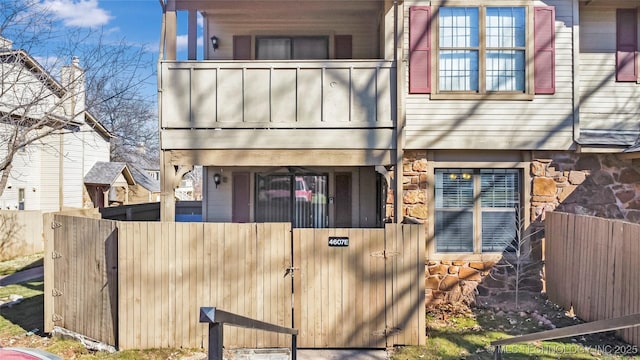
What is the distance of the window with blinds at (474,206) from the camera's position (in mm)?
7031

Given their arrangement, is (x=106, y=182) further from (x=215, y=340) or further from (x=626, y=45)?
(x=626, y=45)

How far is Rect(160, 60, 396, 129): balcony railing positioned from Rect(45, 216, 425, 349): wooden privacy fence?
2121 mm

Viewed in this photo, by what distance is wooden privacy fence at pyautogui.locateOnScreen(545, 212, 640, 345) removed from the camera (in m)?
4.83

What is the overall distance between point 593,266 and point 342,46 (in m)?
6.42

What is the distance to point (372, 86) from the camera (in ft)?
21.3

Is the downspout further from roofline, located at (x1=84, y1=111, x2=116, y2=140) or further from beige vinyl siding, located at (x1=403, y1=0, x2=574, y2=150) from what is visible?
roofline, located at (x1=84, y1=111, x2=116, y2=140)

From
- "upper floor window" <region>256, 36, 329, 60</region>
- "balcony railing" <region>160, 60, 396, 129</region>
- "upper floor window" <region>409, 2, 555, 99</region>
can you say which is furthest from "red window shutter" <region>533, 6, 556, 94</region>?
"upper floor window" <region>256, 36, 329, 60</region>

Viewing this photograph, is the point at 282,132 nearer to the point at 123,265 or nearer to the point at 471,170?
the point at 123,265

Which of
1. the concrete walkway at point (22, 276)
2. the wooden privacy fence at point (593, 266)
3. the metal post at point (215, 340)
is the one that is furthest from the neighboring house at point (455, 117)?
the concrete walkway at point (22, 276)

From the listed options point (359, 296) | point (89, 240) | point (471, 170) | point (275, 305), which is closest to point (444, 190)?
point (471, 170)

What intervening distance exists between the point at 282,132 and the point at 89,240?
11.3 ft

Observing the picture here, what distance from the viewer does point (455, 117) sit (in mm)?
6898

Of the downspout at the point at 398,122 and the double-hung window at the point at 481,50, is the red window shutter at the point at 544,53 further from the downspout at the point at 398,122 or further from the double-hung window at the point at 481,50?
the downspout at the point at 398,122

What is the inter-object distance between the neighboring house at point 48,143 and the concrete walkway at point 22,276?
3.85 metres
